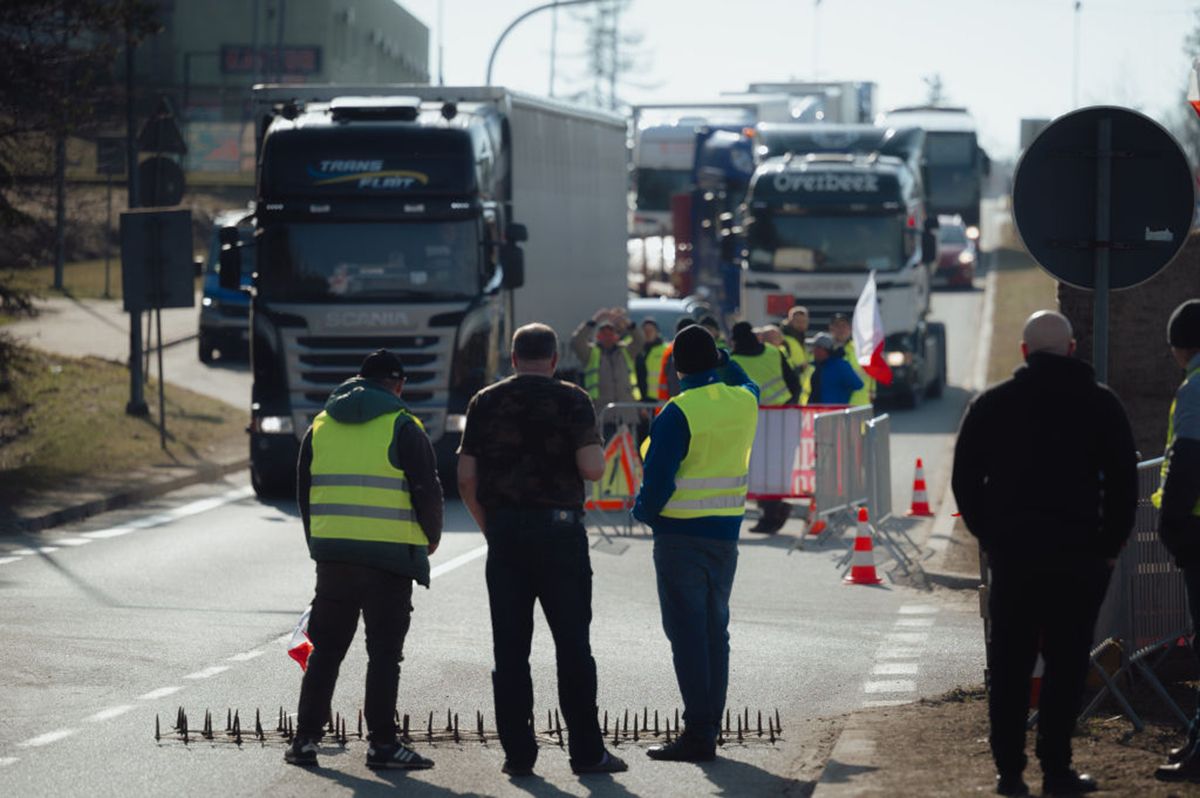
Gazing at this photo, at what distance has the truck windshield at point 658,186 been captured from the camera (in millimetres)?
50844

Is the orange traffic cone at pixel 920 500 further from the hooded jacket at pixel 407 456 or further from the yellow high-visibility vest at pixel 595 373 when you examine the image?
the hooded jacket at pixel 407 456

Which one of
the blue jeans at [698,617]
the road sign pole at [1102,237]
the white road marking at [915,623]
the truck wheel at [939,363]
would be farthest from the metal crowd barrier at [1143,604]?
the truck wheel at [939,363]

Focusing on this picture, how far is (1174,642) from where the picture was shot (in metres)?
9.64

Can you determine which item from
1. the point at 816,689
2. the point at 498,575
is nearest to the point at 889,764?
the point at 498,575

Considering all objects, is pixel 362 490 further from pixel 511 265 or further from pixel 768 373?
pixel 511 265

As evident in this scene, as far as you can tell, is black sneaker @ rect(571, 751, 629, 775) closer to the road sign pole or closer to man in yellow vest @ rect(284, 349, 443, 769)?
man in yellow vest @ rect(284, 349, 443, 769)

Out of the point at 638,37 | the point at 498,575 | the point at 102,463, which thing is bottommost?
the point at 102,463

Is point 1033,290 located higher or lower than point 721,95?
lower

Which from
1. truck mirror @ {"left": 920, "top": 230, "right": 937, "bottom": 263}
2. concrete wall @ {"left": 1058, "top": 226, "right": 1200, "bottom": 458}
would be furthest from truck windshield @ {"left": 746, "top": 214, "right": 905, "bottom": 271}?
concrete wall @ {"left": 1058, "top": 226, "right": 1200, "bottom": 458}

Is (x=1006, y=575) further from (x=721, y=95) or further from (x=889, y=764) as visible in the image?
(x=721, y=95)

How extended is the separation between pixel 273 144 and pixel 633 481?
4.71 meters

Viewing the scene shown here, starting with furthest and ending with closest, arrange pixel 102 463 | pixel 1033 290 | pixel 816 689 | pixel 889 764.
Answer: pixel 1033 290 < pixel 102 463 < pixel 816 689 < pixel 889 764

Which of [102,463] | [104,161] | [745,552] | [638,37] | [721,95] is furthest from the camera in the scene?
[638,37]

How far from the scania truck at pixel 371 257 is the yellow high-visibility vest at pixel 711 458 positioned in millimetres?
12092
